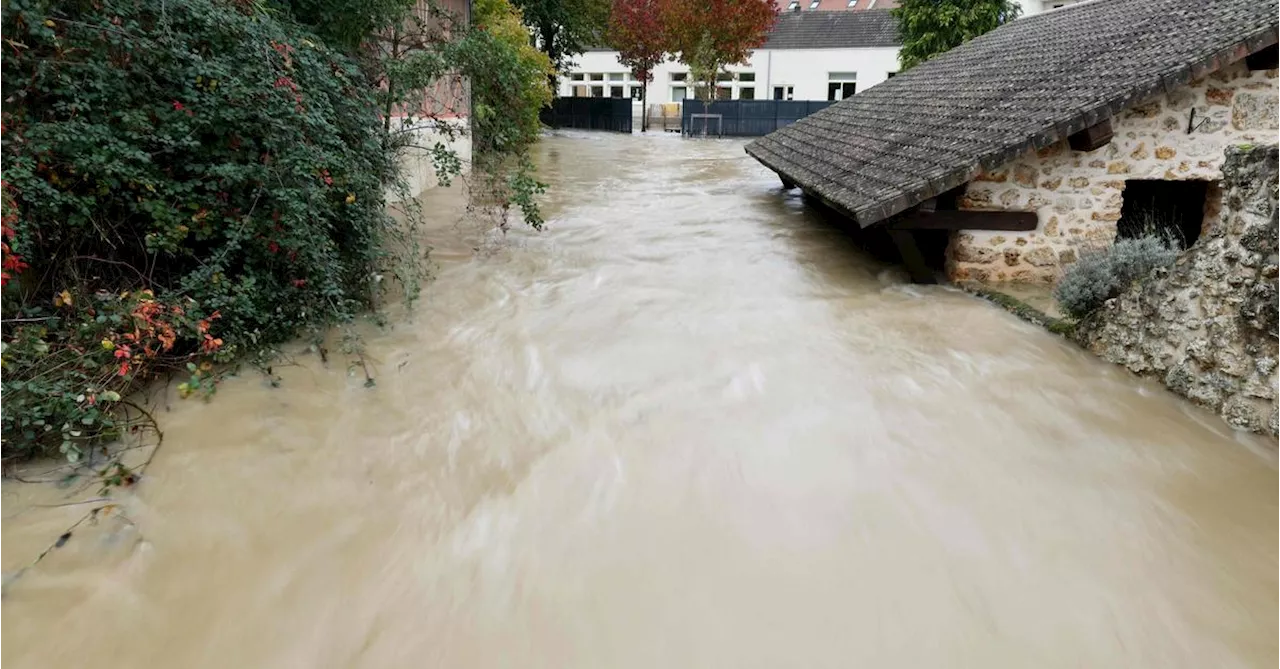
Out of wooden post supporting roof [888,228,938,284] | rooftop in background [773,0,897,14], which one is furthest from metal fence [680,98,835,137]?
wooden post supporting roof [888,228,938,284]

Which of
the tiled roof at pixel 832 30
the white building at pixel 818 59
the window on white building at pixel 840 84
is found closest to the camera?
the white building at pixel 818 59

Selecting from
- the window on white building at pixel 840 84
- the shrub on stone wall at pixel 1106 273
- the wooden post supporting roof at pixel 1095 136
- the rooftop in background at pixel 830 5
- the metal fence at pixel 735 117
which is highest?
the rooftop in background at pixel 830 5

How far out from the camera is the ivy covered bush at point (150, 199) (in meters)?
3.80

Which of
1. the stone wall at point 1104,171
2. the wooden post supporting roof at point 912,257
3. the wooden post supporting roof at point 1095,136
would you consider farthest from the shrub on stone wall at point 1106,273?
the wooden post supporting roof at point 912,257

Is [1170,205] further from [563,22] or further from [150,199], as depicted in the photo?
[563,22]

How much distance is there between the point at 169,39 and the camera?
448cm

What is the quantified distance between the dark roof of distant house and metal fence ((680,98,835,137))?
1865cm

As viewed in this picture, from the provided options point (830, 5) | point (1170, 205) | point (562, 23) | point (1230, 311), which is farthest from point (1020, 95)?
point (830, 5)

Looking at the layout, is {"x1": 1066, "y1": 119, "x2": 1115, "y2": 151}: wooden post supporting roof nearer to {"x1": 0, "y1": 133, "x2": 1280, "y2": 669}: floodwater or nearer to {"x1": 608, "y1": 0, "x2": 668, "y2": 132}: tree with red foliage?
{"x1": 0, "y1": 133, "x2": 1280, "y2": 669}: floodwater

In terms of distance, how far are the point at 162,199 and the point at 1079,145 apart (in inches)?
282

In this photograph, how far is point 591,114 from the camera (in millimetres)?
34125

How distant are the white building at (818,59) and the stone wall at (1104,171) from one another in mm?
26131

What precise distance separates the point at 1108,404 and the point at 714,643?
329 centimetres

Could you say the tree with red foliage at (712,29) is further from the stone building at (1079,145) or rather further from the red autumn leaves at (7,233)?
the red autumn leaves at (7,233)
